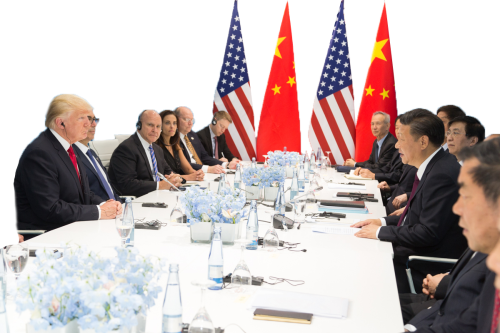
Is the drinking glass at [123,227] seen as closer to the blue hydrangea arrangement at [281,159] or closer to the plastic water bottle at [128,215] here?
the plastic water bottle at [128,215]

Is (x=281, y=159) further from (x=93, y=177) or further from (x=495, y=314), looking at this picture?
(x=495, y=314)

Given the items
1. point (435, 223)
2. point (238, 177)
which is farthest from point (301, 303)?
point (238, 177)

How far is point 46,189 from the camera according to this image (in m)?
3.21

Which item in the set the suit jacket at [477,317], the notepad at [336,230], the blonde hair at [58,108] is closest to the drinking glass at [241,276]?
the suit jacket at [477,317]

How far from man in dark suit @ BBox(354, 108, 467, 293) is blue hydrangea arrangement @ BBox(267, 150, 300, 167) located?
2.37 meters

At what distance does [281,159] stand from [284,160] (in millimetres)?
65

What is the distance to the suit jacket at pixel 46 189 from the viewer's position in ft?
10.5

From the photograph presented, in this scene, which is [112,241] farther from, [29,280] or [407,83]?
[407,83]

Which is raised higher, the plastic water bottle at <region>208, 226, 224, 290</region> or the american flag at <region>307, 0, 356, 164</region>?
the american flag at <region>307, 0, 356, 164</region>

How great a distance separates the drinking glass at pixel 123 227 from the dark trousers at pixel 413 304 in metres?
1.50

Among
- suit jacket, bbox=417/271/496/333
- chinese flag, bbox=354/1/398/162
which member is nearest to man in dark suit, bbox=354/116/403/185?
chinese flag, bbox=354/1/398/162

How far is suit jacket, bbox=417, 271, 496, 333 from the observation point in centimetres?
149

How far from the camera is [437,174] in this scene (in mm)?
2896

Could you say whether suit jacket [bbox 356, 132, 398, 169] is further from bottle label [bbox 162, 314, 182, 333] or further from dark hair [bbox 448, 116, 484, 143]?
bottle label [bbox 162, 314, 182, 333]
